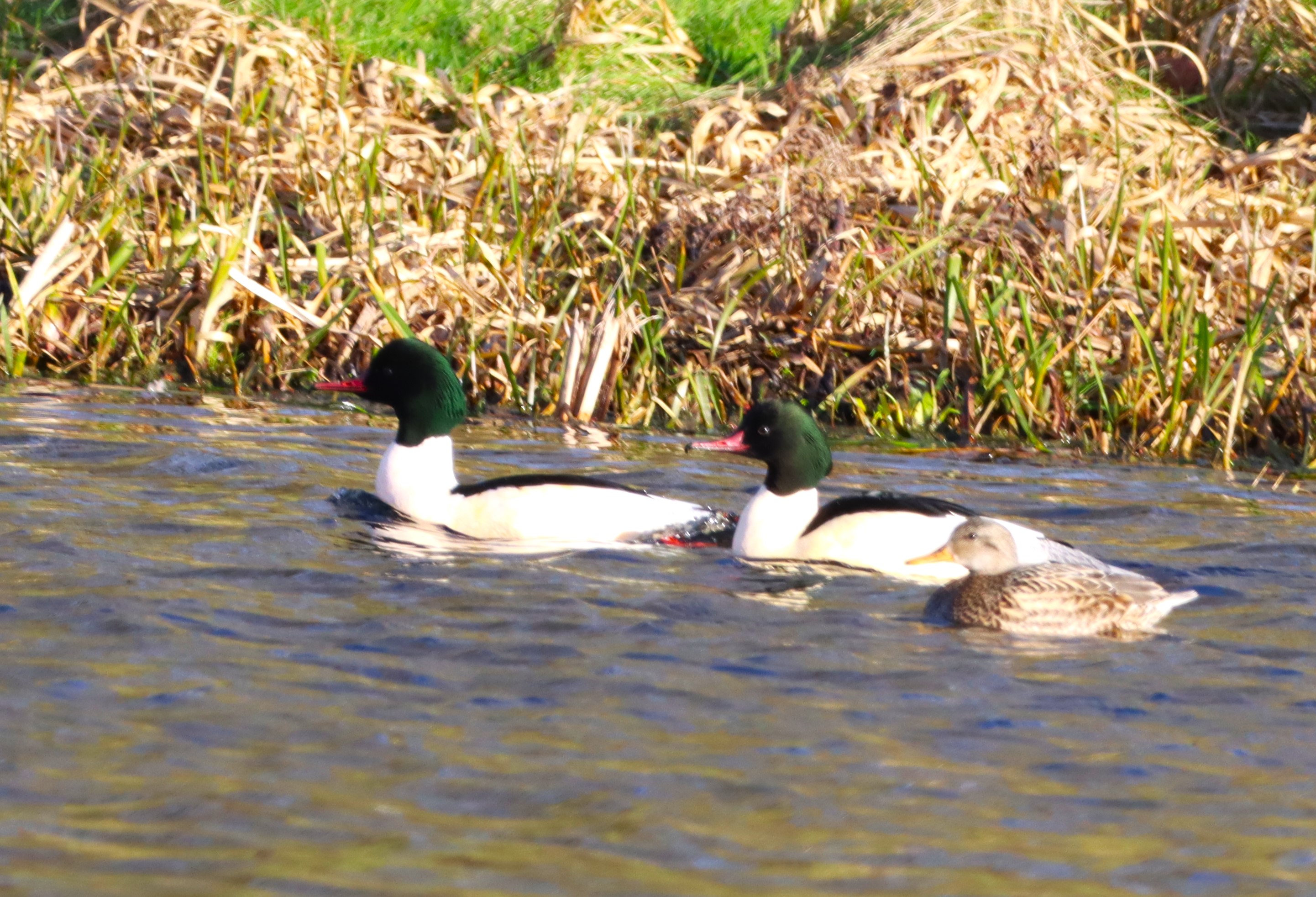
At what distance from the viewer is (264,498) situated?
7039 millimetres

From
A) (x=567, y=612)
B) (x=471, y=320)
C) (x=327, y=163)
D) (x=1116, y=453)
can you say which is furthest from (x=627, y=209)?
(x=567, y=612)

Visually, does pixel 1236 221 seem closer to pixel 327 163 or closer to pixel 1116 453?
pixel 1116 453

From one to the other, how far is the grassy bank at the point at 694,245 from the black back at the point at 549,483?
2.50 m

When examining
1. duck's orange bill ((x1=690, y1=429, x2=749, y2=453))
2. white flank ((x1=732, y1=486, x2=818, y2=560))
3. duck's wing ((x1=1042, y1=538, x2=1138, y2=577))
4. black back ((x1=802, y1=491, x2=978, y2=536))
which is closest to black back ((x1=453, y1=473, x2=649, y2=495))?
duck's orange bill ((x1=690, y1=429, x2=749, y2=453))

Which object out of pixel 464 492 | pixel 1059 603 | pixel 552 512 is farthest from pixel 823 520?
pixel 464 492

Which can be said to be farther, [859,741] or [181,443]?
[181,443]

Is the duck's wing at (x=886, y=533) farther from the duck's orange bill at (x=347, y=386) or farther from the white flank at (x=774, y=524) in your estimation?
the duck's orange bill at (x=347, y=386)

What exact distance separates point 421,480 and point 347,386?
0.63 metres

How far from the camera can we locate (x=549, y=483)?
6609 mm

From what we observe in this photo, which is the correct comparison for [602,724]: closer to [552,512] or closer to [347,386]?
[552,512]

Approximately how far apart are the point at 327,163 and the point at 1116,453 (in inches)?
197

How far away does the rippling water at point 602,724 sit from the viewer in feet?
11.0

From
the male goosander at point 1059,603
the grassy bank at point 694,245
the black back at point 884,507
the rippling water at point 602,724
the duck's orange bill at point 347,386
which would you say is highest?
the grassy bank at point 694,245

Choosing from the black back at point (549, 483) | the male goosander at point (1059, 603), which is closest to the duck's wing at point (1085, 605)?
the male goosander at point (1059, 603)
